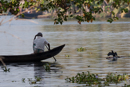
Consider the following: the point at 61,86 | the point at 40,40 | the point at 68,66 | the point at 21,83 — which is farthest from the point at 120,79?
the point at 40,40

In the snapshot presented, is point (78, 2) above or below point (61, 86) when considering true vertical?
above

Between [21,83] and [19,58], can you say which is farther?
[19,58]

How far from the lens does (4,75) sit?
17812 millimetres

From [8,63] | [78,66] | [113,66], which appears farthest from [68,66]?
[8,63]

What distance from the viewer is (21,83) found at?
15258 millimetres

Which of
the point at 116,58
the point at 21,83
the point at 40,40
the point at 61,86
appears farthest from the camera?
the point at 116,58

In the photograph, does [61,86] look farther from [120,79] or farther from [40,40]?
[40,40]

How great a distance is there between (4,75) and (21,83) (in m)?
2.74

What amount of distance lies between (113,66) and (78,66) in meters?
1.76

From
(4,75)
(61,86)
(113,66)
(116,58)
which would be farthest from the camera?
(116,58)

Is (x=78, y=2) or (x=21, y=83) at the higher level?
(x=78, y=2)

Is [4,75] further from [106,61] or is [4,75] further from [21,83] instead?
[106,61]

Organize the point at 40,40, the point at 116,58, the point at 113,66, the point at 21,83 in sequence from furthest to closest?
the point at 116,58 < the point at 40,40 < the point at 113,66 < the point at 21,83

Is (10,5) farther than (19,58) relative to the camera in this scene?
No
